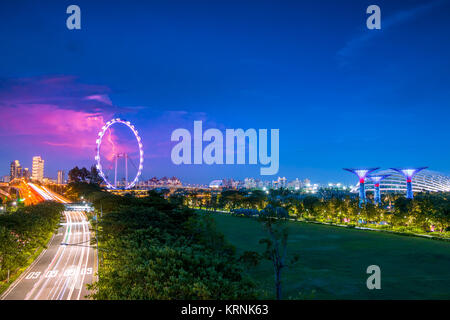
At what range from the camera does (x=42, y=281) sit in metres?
30.9

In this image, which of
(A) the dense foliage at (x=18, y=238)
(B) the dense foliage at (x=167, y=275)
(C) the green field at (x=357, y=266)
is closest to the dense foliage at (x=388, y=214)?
(C) the green field at (x=357, y=266)

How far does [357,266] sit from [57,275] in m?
32.0

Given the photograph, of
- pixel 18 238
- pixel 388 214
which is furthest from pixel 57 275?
pixel 388 214

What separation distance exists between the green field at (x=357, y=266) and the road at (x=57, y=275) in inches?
664

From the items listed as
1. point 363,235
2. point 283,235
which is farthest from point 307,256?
point 283,235

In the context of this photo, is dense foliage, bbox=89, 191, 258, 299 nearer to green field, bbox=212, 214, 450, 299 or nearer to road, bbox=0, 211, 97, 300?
green field, bbox=212, 214, 450, 299

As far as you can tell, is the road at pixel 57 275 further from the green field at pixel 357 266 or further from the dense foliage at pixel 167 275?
the green field at pixel 357 266

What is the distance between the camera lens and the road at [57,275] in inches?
1072

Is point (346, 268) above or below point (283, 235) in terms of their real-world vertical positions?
below
